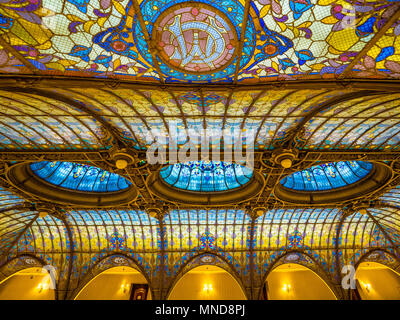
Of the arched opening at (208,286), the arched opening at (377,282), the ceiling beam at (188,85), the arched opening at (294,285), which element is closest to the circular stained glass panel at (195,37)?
the ceiling beam at (188,85)

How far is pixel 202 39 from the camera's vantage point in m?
7.88

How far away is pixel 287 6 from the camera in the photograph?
6.89 metres

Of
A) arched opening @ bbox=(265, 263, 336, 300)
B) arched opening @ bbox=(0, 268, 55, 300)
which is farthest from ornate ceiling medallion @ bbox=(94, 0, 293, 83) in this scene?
arched opening @ bbox=(0, 268, 55, 300)

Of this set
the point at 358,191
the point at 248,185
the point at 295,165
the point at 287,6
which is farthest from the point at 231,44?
the point at 358,191

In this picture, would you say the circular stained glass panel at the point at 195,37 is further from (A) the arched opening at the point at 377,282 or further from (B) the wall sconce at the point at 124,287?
(A) the arched opening at the point at 377,282

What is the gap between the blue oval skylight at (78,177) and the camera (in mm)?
20344

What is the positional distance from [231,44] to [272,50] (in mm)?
1343

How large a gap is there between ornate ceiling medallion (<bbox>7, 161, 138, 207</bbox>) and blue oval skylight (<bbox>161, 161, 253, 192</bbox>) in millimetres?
3679

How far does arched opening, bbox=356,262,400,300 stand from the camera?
90.7ft

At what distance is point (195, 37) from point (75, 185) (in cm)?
1800

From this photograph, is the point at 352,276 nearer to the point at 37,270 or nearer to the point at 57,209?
the point at 57,209

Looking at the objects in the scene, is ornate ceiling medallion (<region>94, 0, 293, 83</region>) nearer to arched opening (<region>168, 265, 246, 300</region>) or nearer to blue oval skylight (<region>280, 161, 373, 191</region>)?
blue oval skylight (<region>280, 161, 373, 191</region>)
